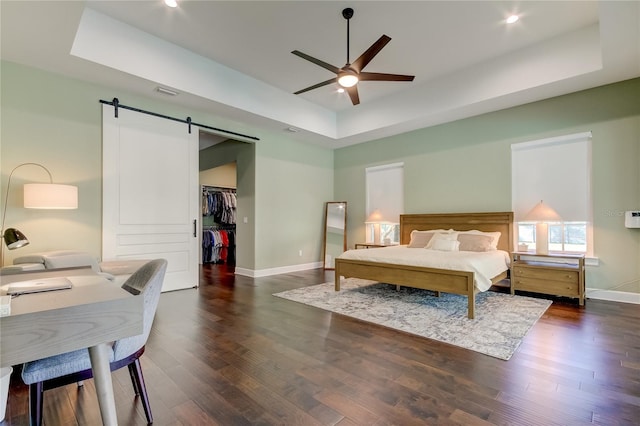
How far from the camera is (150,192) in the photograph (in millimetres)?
4570

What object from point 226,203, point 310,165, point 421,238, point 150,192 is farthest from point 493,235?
point 226,203

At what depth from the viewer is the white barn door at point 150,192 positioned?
4176 mm

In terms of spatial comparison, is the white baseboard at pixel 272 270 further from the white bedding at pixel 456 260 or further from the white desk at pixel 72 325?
the white desk at pixel 72 325

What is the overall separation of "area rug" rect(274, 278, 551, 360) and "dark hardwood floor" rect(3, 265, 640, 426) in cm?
17

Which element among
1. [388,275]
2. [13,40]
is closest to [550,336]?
[388,275]

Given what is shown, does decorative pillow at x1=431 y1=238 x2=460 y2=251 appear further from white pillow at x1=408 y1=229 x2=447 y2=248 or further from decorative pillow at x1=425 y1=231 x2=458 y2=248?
white pillow at x1=408 y1=229 x2=447 y2=248

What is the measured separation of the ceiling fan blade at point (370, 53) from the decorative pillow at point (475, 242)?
314cm

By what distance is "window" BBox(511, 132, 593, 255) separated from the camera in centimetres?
432

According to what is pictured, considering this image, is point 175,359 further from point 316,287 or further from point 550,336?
point 550,336

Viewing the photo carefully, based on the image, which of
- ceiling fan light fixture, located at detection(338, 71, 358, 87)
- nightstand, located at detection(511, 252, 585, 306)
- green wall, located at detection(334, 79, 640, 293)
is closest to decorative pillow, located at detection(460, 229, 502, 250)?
nightstand, located at detection(511, 252, 585, 306)

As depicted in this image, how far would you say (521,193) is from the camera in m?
4.86

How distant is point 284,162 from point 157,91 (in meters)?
2.75

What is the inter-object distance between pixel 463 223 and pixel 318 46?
147 inches

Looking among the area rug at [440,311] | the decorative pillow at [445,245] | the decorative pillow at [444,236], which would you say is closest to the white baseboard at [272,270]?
the area rug at [440,311]
